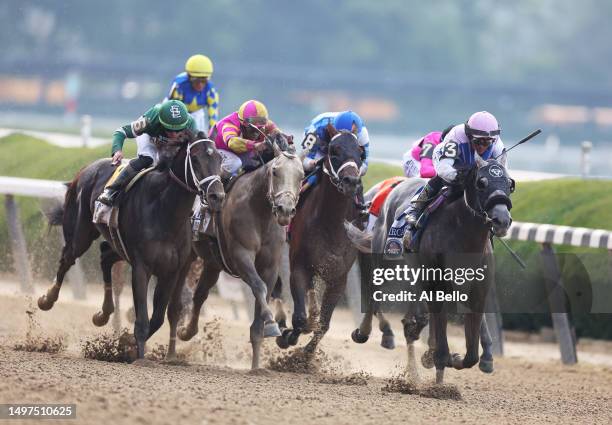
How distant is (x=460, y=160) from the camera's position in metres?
9.90

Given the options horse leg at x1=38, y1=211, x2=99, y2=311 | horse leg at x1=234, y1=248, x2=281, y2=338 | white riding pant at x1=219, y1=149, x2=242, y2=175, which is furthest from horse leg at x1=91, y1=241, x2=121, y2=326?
horse leg at x1=234, y1=248, x2=281, y2=338

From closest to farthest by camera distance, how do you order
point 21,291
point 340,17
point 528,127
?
point 21,291 → point 528,127 → point 340,17

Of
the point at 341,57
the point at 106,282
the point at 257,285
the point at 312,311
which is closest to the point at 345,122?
the point at 312,311

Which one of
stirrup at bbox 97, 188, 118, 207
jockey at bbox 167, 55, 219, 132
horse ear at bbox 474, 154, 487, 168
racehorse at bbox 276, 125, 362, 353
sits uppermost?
jockey at bbox 167, 55, 219, 132

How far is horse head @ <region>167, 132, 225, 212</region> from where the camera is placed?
32.3ft

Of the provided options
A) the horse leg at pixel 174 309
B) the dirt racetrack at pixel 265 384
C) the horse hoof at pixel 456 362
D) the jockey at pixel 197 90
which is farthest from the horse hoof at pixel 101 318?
the horse hoof at pixel 456 362

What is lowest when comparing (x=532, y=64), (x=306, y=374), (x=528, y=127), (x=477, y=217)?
(x=306, y=374)

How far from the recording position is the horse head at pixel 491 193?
9.15 meters

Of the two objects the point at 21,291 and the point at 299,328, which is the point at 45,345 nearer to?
the point at 299,328

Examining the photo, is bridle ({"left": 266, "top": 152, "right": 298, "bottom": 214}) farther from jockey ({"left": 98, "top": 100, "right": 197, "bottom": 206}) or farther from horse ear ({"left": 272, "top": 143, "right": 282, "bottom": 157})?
jockey ({"left": 98, "top": 100, "right": 197, "bottom": 206})

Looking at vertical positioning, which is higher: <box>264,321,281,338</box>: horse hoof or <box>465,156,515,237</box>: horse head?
<box>465,156,515,237</box>: horse head

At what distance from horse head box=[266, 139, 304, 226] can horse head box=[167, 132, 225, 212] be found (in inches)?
13.9

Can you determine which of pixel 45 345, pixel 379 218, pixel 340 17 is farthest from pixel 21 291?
pixel 340 17

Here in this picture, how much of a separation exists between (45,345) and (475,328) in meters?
3.28
